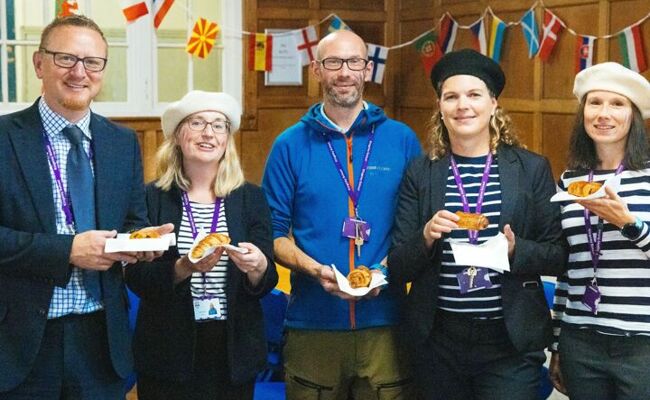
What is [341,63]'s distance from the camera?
9.57 feet

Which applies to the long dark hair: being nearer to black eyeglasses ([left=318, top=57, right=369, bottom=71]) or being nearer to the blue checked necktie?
black eyeglasses ([left=318, top=57, right=369, bottom=71])

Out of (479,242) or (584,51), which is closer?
(479,242)

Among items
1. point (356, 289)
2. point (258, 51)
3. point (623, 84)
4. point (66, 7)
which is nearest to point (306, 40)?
point (258, 51)

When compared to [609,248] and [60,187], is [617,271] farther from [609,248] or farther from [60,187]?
[60,187]

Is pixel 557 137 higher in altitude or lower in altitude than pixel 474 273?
higher

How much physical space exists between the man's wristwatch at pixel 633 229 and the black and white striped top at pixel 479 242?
0.37 meters

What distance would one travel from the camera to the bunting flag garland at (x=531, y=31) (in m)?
5.76

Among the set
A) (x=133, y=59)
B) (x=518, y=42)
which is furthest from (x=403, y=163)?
(x=133, y=59)

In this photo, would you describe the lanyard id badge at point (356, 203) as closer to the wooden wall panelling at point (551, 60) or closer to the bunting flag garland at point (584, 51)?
the wooden wall panelling at point (551, 60)

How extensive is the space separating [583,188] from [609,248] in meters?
0.20

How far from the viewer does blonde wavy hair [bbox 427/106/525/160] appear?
273 centimetres

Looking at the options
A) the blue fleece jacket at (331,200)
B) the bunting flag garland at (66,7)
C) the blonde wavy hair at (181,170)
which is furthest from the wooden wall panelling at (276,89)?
the blonde wavy hair at (181,170)

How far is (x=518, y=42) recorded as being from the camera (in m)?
5.97

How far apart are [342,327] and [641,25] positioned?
2.99m
